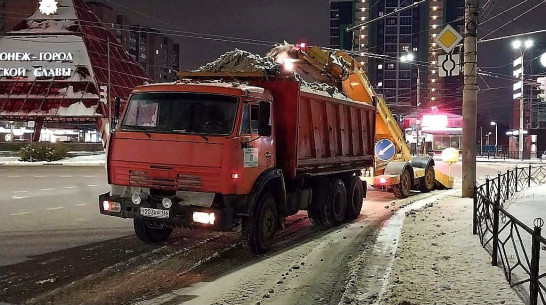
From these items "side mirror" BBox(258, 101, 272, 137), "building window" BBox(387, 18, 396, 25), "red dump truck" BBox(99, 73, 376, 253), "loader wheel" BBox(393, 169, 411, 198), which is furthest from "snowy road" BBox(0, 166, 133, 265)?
"building window" BBox(387, 18, 396, 25)

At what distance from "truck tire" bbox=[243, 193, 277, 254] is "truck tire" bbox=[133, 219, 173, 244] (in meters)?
1.75

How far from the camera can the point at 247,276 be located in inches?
292

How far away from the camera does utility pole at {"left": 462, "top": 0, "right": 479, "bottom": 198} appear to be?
16.4 m

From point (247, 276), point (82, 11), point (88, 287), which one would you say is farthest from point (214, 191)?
point (82, 11)

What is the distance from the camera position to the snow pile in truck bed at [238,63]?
9977 millimetres

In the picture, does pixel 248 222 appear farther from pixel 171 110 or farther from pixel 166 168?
pixel 171 110

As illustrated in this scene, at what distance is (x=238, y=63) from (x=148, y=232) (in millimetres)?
3522

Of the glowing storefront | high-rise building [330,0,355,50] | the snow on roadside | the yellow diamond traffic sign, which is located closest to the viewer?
the snow on roadside

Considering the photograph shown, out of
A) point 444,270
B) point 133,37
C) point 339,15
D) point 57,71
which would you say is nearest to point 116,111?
point 444,270

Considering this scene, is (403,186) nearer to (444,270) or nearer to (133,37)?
(444,270)

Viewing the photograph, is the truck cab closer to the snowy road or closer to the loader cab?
the loader cab

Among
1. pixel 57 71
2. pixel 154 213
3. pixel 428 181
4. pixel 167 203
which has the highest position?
pixel 57 71

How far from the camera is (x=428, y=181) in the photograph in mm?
20219

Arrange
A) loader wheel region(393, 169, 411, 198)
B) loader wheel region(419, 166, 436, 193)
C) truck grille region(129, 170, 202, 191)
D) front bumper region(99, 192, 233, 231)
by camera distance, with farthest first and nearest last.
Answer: loader wheel region(419, 166, 436, 193) < loader wheel region(393, 169, 411, 198) < truck grille region(129, 170, 202, 191) < front bumper region(99, 192, 233, 231)
